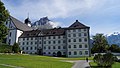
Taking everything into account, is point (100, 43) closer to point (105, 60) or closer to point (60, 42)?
point (60, 42)

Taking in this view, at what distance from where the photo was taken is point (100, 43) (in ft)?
301

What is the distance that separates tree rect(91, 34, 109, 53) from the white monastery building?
2928 centimetres

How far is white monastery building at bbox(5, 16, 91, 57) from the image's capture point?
215 ft

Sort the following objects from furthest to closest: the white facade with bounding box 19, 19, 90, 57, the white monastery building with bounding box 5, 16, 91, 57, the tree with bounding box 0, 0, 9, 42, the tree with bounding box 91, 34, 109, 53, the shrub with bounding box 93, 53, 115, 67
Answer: the tree with bounding box 91, 34, 109, 53
the white monastery building with bounding box 5, 16, 91, 57
the white facade with bounding box 19, 19, 90, 57
the tree with bounding box 0, 0, 9, 42
the shrub with bounding box 93, 53, 115, 67

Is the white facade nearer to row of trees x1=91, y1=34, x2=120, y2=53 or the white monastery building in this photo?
the white monastery building

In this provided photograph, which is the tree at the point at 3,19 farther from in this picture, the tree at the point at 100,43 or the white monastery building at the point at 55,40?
the tree at the point at 100,43

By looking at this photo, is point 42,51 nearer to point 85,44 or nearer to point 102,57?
point 85,44

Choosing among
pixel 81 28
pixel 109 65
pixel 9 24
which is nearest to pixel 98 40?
pixel 81 28

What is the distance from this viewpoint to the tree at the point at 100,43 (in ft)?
299

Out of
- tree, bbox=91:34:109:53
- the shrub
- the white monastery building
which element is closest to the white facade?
the white monastery building

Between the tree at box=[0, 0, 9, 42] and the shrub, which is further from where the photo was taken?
the tree at box=[0, 0, 9, 42]

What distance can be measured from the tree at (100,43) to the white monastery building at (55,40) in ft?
96.1

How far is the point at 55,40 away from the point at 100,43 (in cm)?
3337

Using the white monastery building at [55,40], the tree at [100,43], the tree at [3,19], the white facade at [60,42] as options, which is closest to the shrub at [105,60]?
the tree at [3,19]
